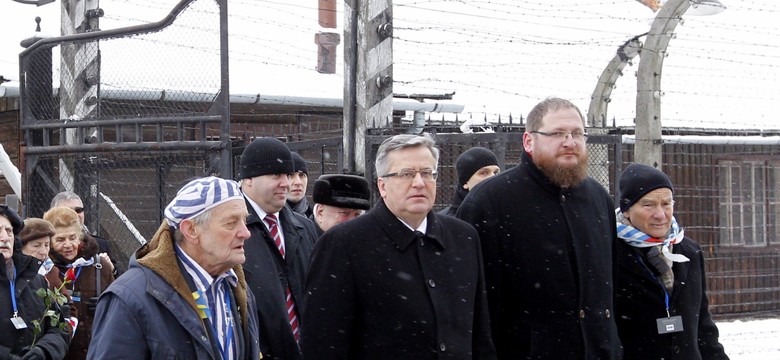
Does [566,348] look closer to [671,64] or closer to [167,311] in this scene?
[167,311]

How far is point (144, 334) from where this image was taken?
3.42 m

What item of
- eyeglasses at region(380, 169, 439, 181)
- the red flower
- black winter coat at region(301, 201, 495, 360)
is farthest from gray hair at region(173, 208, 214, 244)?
the red flower

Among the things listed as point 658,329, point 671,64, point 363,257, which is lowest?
point 658,329

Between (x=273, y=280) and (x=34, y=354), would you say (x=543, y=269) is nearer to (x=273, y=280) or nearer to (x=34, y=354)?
(x=273, y=280)

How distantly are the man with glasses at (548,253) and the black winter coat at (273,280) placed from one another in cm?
84

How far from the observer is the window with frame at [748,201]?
15.0 metres

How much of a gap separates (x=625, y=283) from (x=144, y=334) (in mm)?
2530

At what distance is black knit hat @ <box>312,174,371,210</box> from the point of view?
18.8 feet

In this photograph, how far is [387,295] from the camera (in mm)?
4164

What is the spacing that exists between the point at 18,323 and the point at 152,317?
2.36m

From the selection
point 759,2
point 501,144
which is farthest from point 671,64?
point 501,144

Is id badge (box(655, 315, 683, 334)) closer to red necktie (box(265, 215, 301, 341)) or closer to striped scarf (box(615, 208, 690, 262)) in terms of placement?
striped scarf (box(615, 208, 690, 262))

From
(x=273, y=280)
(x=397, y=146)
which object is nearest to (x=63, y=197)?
(x=273, y=280)

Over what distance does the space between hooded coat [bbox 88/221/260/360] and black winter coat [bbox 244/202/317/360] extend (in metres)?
1.11
